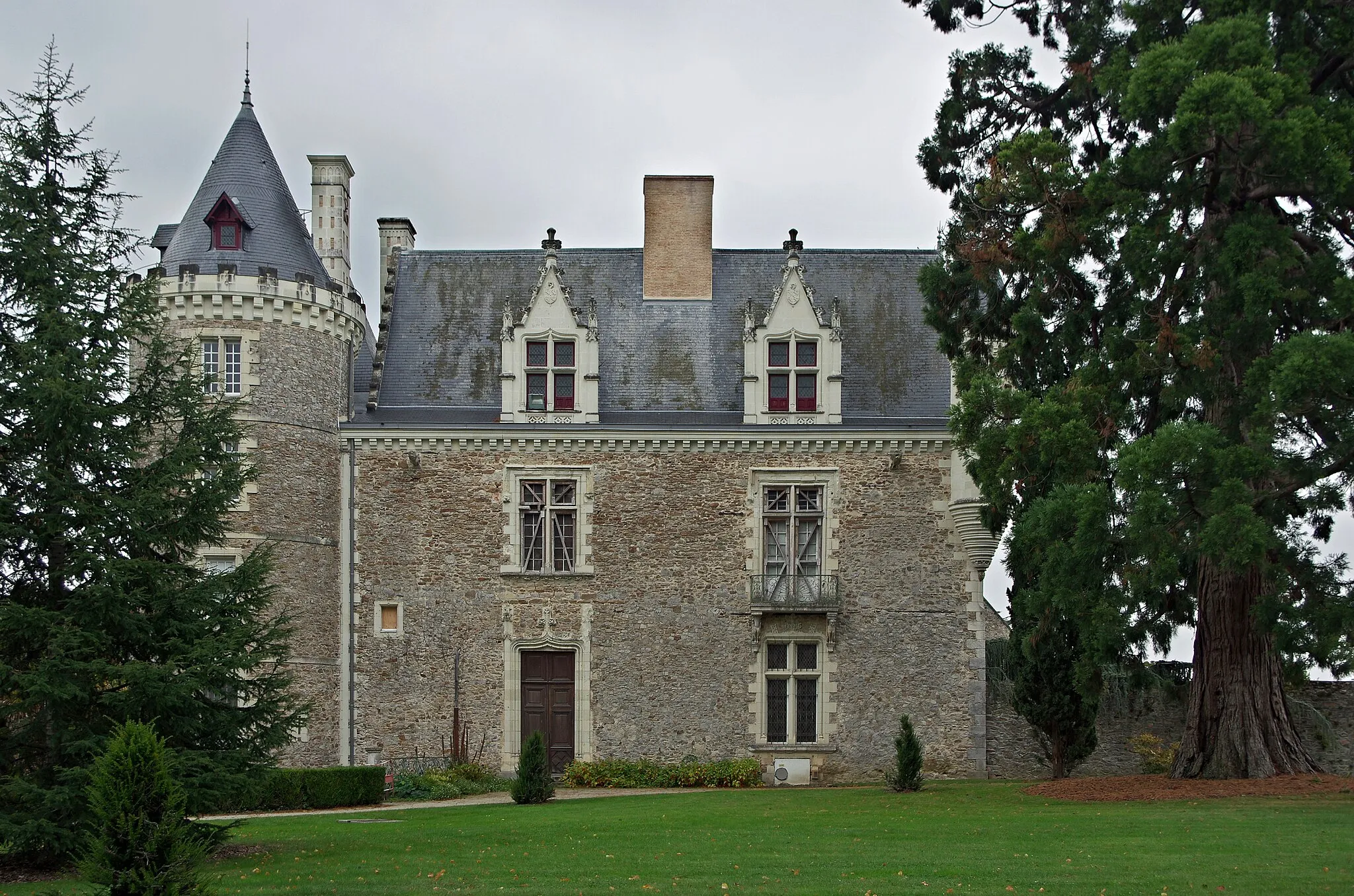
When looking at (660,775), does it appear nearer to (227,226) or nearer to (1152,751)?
(1152,751)

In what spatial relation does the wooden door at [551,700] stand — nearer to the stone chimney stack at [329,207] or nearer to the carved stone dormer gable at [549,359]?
the carved stone dormer gable at [549,359]

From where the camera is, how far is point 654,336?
28.5 metres

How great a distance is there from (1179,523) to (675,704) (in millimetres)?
11158

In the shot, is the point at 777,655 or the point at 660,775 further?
the point at 777,655

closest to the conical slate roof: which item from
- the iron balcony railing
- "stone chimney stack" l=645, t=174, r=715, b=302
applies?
"stone chimney stack" l=645, t=174, r=715, b=302

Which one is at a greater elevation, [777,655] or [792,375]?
[792,375]

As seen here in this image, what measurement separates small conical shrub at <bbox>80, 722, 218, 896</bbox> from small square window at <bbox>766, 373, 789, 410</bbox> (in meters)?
17.3

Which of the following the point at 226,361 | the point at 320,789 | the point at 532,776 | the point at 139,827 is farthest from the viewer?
the point at 226,361

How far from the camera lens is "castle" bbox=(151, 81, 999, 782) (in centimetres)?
2620

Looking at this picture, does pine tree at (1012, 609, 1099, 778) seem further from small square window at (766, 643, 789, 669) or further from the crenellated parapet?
the crenellated parapet

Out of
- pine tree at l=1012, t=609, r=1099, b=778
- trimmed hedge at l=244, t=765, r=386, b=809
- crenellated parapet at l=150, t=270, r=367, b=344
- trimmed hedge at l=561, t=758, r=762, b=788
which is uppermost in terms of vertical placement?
crenellated parapet at l=150, t=270, r=367, b=344

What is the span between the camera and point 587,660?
2662 cm

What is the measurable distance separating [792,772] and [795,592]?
3.05m

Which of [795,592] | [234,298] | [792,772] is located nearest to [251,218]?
[234,298]
